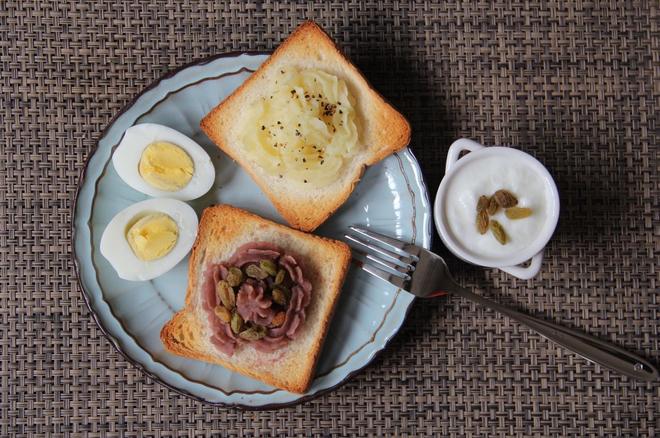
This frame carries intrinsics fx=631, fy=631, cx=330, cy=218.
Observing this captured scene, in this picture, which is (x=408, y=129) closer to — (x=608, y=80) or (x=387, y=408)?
(x=608, y=80)

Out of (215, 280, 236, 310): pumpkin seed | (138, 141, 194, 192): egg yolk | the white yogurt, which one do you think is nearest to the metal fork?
the white yogurt

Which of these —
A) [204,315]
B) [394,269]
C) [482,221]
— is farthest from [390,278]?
[204,315]

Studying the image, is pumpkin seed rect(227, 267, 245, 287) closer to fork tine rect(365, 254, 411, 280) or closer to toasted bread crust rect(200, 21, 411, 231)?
toasted bread crust rect(200, 21, 411, 231)

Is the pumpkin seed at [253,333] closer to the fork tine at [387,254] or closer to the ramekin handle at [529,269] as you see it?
the fork tine at [387,254]

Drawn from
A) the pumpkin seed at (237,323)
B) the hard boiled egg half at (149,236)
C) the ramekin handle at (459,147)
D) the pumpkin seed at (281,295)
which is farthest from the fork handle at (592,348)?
the hard boiled egg half at (149,236)

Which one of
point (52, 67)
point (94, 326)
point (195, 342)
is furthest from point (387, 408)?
point (52, 67)

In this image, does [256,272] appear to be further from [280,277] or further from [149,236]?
[149,236]
